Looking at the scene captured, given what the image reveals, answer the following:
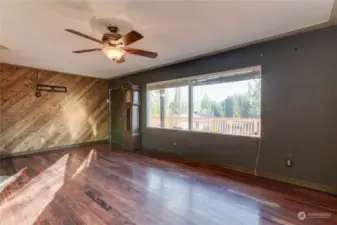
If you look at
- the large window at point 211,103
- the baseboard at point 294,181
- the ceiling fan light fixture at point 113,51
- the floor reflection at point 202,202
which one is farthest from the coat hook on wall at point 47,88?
the baseboard at point 294,181

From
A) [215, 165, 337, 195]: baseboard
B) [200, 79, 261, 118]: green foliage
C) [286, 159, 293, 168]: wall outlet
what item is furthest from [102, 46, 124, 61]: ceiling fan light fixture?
[286, 159, 293, 168]: wall outlet

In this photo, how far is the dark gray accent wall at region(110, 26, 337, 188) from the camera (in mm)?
2672

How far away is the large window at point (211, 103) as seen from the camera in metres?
3.56

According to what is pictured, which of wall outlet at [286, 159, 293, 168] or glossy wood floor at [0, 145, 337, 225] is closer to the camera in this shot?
glossy wood floor at [0, 145, 337, 225]

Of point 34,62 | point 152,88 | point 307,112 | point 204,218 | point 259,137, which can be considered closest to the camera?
point 204,218

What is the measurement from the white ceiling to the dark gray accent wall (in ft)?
1.14

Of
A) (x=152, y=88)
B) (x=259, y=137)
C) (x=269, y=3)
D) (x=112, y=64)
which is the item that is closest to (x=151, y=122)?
(x=152, y=88)

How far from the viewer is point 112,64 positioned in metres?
4.82

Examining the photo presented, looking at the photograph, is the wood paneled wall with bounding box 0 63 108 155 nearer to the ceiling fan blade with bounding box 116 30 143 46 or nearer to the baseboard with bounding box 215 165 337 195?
the ceiling fan blade with bounding box 116 30 143 46

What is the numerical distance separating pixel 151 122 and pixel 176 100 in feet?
3.62

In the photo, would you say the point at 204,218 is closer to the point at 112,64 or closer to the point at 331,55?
the point at 331,55

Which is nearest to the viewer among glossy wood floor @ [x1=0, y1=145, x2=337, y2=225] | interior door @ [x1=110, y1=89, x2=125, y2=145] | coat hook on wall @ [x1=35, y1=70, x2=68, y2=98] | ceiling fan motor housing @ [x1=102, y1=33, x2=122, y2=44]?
glossy wood floor @ [x1=0, y1=145, x2=337, y2=225]

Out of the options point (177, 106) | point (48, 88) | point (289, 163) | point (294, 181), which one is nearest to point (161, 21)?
point (177, 106)

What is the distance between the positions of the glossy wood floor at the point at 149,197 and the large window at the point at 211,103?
991 mm
